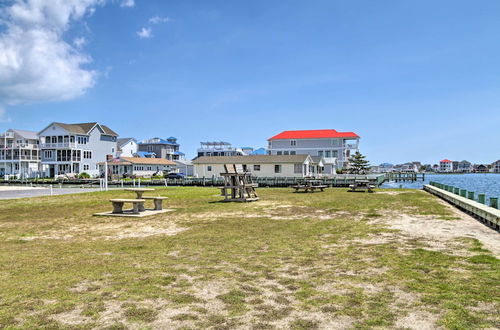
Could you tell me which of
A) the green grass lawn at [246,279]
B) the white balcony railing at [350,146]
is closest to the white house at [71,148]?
the white balcony railing at [350,146]

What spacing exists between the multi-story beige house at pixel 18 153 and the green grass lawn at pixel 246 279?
7619 cm

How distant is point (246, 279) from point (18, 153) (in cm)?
8706

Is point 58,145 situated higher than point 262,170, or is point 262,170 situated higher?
point 58,145

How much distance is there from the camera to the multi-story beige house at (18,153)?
77312 mm

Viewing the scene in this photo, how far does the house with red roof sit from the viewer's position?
270 ft

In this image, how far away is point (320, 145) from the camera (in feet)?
272

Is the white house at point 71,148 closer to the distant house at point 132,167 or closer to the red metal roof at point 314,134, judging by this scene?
the distant house at point 132,167

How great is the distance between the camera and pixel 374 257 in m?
8.18

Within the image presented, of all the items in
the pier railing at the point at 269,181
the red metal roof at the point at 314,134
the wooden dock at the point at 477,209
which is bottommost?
the wooden dock at the point at 477,209

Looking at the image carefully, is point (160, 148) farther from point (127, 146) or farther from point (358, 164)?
point (358, 164)

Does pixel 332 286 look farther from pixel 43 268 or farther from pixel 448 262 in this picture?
pixel 43 268

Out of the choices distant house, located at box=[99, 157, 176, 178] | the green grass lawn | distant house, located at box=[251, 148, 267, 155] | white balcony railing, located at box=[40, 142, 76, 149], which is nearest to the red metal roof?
distant house, located at box=[251, 148, 267, 155]

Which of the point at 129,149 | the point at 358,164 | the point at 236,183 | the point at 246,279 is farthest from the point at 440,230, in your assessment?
the point at 129,149

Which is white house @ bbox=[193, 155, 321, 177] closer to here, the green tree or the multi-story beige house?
the green tree
